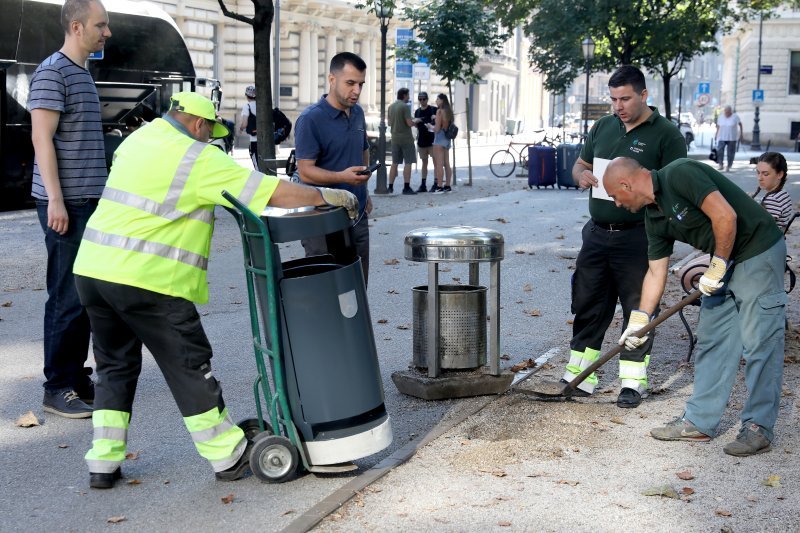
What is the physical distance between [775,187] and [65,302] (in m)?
4.79

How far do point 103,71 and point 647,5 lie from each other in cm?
2193

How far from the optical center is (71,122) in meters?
5.95

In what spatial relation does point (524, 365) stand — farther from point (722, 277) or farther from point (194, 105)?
point (194, 105)

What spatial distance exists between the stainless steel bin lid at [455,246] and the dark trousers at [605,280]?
0.54 meters

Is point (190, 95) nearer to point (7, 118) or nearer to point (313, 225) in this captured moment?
point (313, 225)

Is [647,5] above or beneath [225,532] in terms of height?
above

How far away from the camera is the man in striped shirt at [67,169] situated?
582cm

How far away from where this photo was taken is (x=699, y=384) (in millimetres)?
5754

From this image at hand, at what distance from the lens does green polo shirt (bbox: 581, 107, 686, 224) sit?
6.34m

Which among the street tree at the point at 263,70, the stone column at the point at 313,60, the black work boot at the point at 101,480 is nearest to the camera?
the black work boot at the point at 101,480

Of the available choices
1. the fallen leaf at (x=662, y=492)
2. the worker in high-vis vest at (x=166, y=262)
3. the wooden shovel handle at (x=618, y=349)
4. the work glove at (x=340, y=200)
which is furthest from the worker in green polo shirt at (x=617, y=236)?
the worker in high-vis vest at (x=166, y=262)

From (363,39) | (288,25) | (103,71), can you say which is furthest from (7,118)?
(363,39)

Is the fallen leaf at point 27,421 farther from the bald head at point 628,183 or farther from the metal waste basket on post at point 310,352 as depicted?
the bald head at point 628,183

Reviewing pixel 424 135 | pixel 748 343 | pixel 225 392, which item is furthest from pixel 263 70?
pixel 748 343
